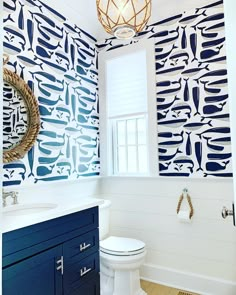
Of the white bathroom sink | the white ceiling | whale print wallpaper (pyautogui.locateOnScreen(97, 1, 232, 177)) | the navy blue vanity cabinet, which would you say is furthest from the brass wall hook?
the white ceiling

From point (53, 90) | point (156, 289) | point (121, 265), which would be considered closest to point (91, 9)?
point (53, 90)

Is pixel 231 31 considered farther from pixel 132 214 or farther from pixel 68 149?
pixel 132 214

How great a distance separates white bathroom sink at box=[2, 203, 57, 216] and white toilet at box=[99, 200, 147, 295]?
62 cm

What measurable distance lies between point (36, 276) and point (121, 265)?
31.3 inches

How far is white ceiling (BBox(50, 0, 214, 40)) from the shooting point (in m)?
2.37

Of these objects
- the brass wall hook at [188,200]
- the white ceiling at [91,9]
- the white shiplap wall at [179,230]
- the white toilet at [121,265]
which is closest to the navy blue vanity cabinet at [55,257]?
the white toilet at [121,265]

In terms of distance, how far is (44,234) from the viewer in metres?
1.48

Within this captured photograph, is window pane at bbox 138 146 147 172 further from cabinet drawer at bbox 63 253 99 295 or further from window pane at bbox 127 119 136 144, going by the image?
cabinet drawer at bbox 63 253 99 295

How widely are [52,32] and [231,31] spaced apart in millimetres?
2115

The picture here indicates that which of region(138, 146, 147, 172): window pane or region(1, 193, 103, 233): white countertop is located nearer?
region(1, 193, 103, 233): white countertop

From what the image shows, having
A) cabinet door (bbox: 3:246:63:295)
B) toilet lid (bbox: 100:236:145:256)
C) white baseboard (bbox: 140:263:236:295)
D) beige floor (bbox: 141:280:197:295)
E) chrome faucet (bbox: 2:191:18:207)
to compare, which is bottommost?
beige floor (bbox: 141:280:197:295)

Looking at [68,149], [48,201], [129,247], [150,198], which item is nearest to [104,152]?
[68,149]

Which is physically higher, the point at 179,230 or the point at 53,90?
the point at 53,90

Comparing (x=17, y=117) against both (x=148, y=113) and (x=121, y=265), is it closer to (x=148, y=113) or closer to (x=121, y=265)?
(x=148, y=113)
